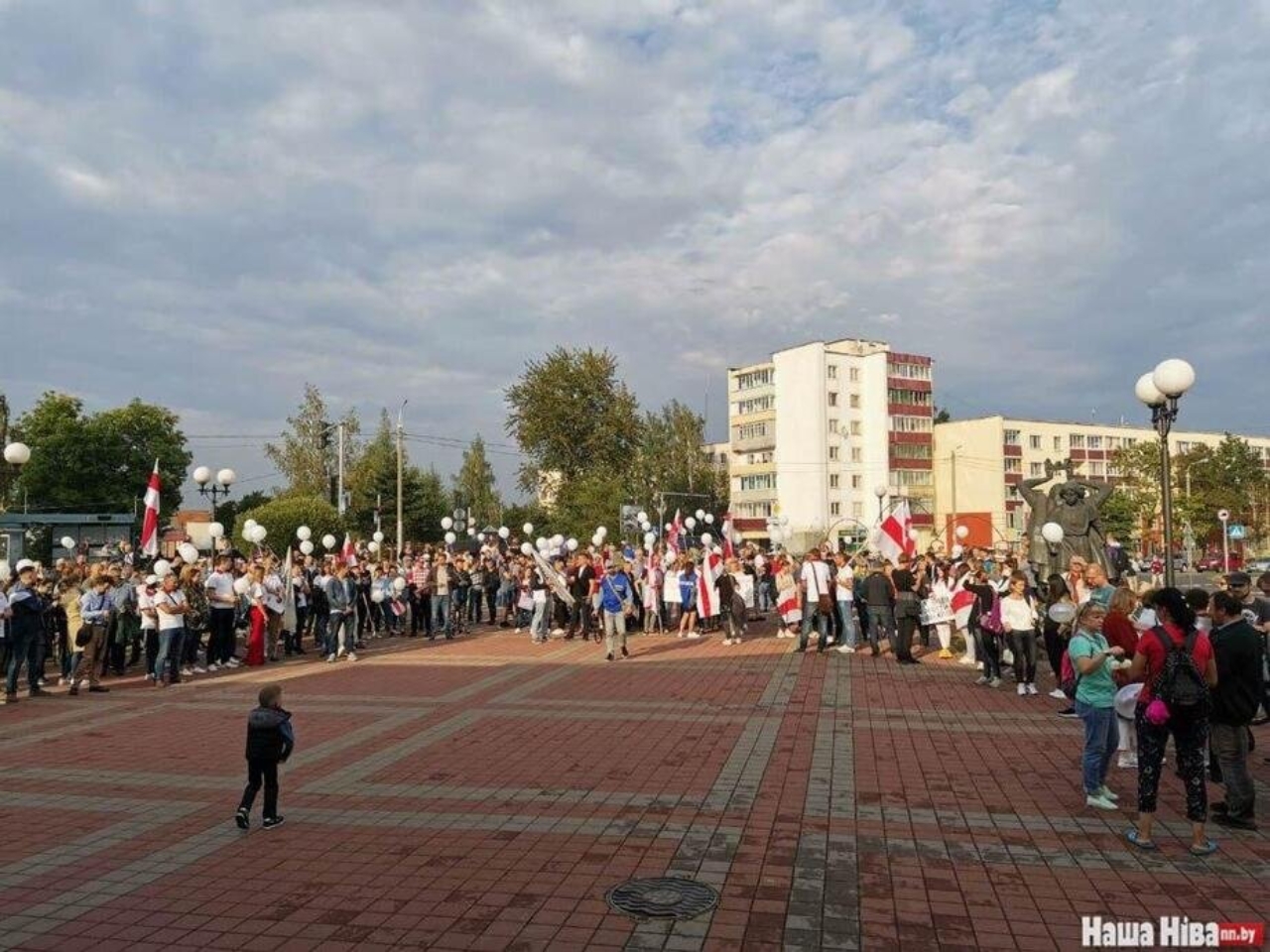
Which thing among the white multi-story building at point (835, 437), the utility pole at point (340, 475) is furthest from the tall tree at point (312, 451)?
the white multi-story building at point (835, 437)

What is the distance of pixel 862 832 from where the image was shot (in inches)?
265

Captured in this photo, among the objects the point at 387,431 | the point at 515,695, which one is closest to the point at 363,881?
the point at 515,695

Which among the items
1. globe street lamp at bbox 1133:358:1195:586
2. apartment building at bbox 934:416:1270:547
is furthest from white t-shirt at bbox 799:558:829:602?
apartment building at bbox 934:416:1270:547

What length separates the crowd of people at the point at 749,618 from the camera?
665 centimetres

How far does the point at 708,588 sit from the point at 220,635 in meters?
9.45

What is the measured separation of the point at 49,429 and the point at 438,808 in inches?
2541

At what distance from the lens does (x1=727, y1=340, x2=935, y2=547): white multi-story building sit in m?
82.7

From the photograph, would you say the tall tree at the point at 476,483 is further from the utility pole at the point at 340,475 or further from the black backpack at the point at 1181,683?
the black backpack at the point at 1181,683

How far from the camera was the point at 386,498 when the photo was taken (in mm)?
60312

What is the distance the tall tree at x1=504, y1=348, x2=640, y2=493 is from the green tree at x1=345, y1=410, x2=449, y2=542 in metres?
7.72

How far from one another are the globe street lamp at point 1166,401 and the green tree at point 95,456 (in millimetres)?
60158

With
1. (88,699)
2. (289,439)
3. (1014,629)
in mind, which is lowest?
(88,699)

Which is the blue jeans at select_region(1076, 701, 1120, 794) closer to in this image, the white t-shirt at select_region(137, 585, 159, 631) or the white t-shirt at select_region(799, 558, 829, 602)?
the white t-shirt at select_region(799, 558, 829, 602)

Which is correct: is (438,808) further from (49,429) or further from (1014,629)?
(49,429)
